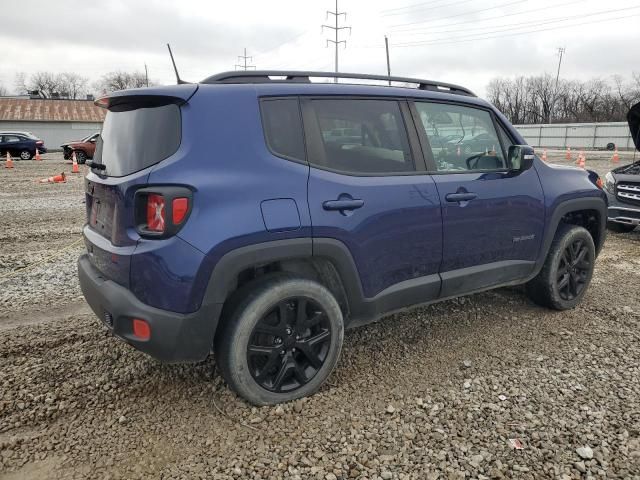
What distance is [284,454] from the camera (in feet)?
8.16

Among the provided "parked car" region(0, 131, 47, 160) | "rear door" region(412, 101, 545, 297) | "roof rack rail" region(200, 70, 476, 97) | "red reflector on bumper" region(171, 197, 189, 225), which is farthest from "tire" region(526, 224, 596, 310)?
"parked car" region(0, 131, 47, 160)

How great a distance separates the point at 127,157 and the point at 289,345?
1398mm

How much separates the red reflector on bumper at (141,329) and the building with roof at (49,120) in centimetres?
4857

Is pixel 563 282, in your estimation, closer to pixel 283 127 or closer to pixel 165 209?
pixel 283 127

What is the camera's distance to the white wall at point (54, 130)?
4622cm

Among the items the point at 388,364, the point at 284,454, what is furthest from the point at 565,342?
the point at 284,454

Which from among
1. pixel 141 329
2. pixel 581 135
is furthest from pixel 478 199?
pixel 581 135

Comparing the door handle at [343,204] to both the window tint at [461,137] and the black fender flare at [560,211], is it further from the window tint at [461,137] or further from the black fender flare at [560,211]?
the black fender flare at [560,211]

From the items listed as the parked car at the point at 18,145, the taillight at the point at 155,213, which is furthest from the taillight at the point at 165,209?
the parked car at the point at 18,145

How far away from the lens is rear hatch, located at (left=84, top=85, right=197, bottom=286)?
2.55 metres

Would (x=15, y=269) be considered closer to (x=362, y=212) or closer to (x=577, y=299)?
(x=362, y=212)

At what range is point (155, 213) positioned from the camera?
2461 millimetres

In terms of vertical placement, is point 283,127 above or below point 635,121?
below

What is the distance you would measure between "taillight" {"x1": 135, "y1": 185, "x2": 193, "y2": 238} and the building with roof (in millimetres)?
48481
